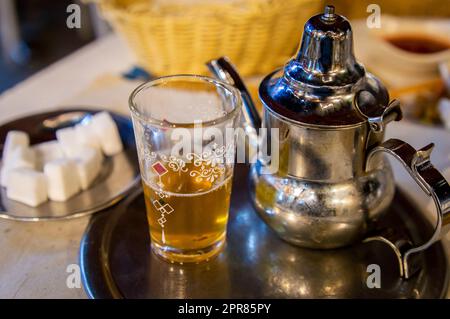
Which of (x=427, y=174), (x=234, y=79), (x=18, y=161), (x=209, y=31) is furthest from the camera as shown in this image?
(x=209, y=31)

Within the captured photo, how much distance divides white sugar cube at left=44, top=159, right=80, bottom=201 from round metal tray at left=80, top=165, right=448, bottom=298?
7 cm

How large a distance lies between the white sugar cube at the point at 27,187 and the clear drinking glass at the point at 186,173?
18cm

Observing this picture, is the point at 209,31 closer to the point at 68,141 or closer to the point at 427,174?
the point at 68,141

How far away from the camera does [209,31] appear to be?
98 cm

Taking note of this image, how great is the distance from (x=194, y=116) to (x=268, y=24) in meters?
0.34

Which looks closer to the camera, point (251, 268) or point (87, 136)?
point (251, 268)

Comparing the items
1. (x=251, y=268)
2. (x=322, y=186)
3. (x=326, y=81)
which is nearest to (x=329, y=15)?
(x=326, y=81)

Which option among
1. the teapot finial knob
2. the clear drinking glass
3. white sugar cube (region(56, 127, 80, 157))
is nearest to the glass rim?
the clear drinking glass

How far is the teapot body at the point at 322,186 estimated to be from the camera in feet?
1.96

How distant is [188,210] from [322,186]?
0.15 meters

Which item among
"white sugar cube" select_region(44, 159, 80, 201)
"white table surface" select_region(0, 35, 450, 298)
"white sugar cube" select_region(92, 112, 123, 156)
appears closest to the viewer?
"white table surface" select_region(0, 35, 450, 298)

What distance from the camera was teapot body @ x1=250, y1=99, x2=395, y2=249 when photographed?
0.60m

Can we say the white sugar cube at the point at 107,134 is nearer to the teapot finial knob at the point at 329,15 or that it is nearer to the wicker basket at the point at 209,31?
the wicker basket at the point at 209,31

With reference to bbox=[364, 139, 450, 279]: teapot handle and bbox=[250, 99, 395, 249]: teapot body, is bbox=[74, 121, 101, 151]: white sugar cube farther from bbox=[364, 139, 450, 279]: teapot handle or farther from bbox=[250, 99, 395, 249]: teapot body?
bbox=[364, 139, 450, 279]: teapot handle
